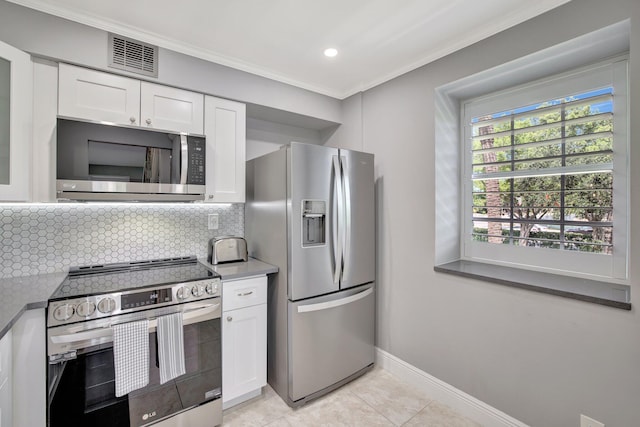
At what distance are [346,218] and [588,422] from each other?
1.71 m

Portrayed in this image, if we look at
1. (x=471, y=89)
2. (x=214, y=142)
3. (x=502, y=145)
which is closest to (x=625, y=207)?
(x=502, y=145)

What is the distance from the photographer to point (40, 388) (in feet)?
4.49

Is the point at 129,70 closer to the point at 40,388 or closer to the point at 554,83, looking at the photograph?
the point at 40,388

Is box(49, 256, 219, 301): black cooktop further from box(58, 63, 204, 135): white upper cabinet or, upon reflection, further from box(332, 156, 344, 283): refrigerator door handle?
box(58, 63, 204, 135): white upper cabinet

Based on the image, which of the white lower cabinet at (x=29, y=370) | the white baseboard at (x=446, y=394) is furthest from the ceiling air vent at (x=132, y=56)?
the white baseboard at (x=446, y=394)

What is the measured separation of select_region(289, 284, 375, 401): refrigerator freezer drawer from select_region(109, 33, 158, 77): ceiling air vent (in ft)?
6.01

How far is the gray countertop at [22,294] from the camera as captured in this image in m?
1.19

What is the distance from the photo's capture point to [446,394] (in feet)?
6.77

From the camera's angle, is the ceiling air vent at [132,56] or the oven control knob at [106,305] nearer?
the oven control knob at [106,305]

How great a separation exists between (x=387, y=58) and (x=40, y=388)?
2.84 meters

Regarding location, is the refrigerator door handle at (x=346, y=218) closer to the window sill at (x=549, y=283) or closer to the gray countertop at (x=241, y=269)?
the gray countertop at (x=241, y=269)

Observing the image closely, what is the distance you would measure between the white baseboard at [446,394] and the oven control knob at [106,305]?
2060 millimetres

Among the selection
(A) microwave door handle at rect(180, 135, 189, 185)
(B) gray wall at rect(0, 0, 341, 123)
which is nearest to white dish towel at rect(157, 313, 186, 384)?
(A) microwave door handle at rect(180, 135, 189, 185)

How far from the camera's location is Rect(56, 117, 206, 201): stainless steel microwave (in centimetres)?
163
